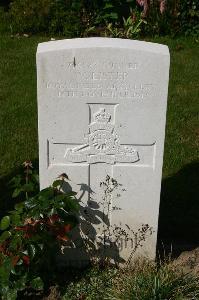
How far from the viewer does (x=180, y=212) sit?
5211 mm

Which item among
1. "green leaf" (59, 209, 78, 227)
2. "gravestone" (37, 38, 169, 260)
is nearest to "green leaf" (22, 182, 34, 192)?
"gravestone" (37, 38, 169, 260)

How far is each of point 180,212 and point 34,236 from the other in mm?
1780

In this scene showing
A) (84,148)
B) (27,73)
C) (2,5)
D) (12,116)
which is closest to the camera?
(84,148)

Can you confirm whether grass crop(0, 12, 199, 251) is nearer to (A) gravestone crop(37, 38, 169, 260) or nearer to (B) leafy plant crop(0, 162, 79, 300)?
(A) gravestone crop(37, 38, 169, 260)

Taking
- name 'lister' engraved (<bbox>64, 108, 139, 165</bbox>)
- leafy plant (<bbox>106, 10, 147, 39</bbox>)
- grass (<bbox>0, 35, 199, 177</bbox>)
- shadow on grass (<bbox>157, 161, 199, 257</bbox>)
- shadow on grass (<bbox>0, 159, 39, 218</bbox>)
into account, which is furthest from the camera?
leafy plant (<bbox>106, 10, 147, 39</bbox>)

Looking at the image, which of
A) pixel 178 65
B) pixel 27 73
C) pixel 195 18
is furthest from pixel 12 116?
pixel 195 18

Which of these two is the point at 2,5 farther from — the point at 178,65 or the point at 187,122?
the point at 187,122

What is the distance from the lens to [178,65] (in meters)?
8.35

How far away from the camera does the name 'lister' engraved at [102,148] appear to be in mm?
4000

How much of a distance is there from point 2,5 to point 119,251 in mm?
7591

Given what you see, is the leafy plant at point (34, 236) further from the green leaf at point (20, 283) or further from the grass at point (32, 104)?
the grass at point (32, 104)

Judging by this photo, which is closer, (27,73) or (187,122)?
(187,122)

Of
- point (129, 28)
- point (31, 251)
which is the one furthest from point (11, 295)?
point (129, 28)

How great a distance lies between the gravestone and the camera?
3809 millimetres
